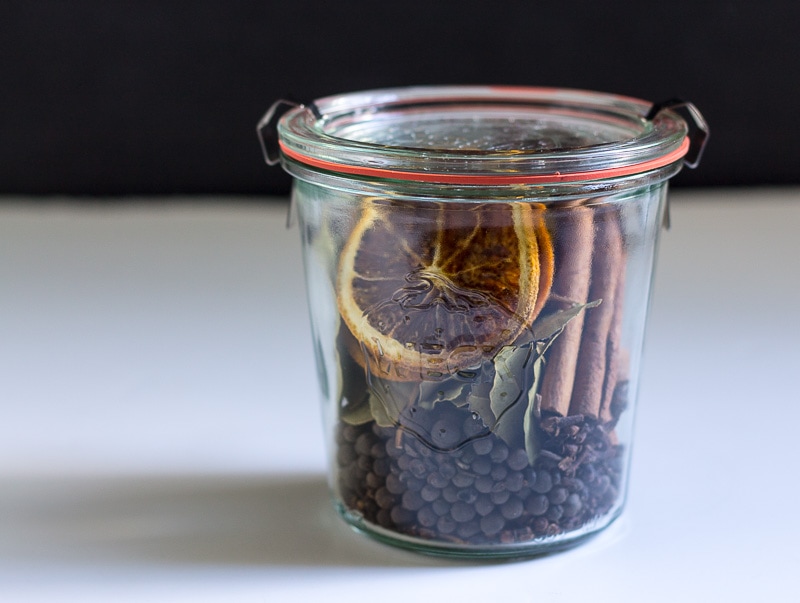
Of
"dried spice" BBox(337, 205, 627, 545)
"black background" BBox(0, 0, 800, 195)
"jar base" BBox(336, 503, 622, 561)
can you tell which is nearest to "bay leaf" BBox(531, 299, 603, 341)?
"dried spice" BBox(337, 205, 627, 545)

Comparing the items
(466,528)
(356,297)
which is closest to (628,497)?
(466,528)

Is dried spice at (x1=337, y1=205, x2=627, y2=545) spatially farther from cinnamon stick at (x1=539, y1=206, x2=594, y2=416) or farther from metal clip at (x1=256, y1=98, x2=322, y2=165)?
metal clip at (x1=256, y1=98, x2=322, y2=165)

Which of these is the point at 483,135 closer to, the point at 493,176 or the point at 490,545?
the point at 493,176

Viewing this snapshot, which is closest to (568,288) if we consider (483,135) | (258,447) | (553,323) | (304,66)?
(553,323)

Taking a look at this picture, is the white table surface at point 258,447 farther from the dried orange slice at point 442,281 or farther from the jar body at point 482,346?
the dried orange slice at point 442,281

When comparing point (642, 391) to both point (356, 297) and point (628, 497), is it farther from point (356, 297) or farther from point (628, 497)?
point (356, 297)

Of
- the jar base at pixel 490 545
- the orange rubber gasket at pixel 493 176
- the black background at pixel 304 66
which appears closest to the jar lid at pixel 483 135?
the orange rubber gasket at pixel 493 176
